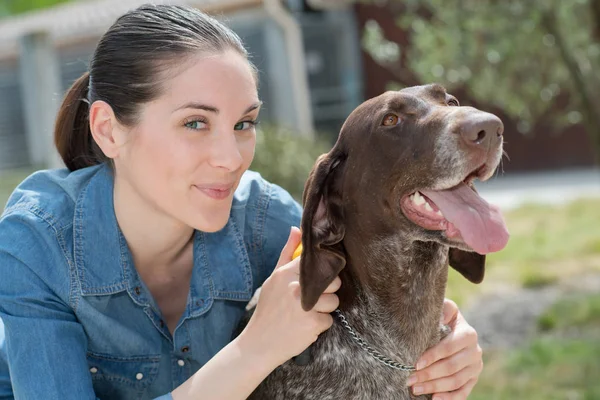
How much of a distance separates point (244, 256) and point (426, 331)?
2.48 ft

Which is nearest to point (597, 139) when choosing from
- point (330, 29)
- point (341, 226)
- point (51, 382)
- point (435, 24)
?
point (435, 24)

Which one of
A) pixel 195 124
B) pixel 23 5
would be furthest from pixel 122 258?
pixel 23 5

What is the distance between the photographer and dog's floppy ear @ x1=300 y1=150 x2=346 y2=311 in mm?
2527

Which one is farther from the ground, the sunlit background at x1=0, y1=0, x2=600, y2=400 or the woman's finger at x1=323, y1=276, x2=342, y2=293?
the woman's finger at x1=323, y1=276, x2=342, y2=293

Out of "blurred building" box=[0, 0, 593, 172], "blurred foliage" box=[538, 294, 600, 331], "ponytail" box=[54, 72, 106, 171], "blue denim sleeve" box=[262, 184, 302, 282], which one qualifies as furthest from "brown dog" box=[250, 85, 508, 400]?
"blurred building" box=[0, 0, 593, 172]

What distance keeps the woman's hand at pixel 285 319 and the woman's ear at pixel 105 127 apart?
0.75 metres

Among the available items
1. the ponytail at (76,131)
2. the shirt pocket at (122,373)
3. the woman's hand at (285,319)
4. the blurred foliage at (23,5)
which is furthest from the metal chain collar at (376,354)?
the blurred foliage at (23,5)

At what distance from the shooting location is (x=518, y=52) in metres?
6.27

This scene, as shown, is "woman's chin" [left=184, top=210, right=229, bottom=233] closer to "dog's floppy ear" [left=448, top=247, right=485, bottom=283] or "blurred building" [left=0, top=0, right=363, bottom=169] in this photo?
"dog's floppy ear" [left=448, top=247, right=485, bottom=283]

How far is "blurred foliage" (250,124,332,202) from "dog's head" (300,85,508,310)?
522 cm

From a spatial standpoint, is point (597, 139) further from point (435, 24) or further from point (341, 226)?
point (341, 226)

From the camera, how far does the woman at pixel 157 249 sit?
8.62 feet

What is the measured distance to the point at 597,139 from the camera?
6.13 metres

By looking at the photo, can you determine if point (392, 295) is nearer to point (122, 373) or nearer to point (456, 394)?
point (456, 394)
